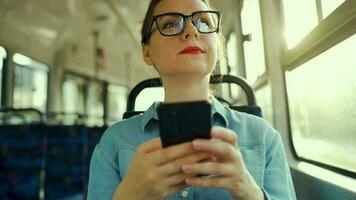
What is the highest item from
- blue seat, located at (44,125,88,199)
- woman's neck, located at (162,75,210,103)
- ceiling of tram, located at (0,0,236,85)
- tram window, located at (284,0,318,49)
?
ceiling of tram, located at (0,0,236,85)

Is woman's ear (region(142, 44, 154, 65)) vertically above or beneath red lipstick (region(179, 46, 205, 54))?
above

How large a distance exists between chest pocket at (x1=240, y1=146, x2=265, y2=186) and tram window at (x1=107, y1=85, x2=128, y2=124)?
7496 mm

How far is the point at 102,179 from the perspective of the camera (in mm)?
867

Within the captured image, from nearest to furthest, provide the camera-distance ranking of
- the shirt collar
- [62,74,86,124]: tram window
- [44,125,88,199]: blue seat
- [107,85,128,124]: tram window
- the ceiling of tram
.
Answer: the shirt collar < [44,125,88,199]: blue seat < the ceiling of tram < [62,74,86,124]: tram window < [107,85,128,124]: tram window

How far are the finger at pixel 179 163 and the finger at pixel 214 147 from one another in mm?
19

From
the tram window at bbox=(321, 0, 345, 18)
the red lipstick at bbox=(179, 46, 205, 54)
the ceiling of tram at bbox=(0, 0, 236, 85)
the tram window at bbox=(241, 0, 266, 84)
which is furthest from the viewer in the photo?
the ceiling of tram at bbox=(0, 0, 236, 85)

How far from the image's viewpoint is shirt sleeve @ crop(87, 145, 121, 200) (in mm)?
851

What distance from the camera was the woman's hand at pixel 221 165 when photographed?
570 mm

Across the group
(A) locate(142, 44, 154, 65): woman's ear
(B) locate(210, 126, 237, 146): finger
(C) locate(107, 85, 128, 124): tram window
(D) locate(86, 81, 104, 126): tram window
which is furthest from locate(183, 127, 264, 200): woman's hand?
(C) locate(107, 85, 128, 124): tram window

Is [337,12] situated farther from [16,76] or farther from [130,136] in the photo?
[16,76]

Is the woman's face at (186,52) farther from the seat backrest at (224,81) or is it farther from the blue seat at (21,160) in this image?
the blue seat at (21,160)

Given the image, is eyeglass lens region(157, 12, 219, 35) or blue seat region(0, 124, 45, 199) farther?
blue seat region(0, 124, 45, 199)

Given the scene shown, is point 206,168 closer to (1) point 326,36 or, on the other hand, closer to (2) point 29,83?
(1) point 326,36

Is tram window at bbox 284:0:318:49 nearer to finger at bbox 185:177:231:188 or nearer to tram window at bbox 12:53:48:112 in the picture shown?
finger at bbox 185:177:231:188
